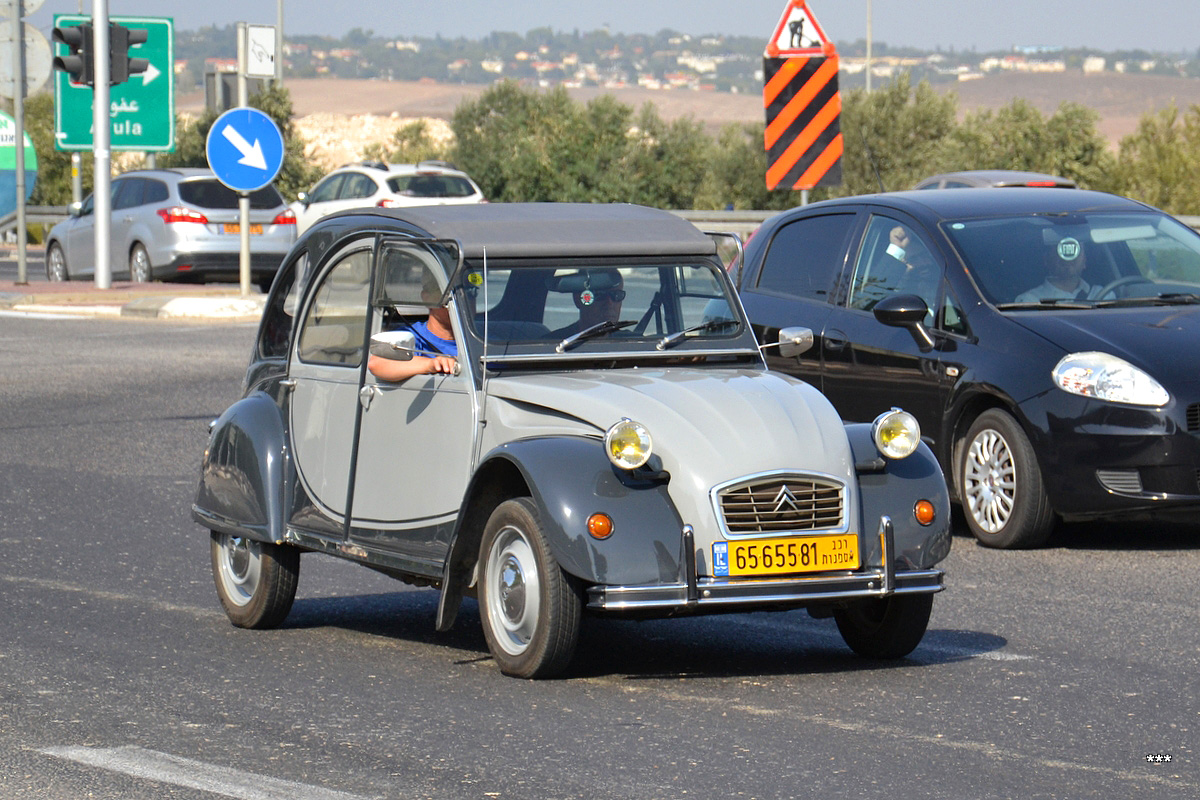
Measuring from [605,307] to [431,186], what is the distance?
84.3ft

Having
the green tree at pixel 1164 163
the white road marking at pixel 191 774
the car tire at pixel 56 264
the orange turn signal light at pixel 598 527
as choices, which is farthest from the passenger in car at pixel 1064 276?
the green tree at pixel 1164 163

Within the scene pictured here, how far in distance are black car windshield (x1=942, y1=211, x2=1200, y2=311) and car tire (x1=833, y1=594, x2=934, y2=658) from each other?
3274mm

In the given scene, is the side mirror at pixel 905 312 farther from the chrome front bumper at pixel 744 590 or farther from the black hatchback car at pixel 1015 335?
the chrome front bumper at pixel 744 590

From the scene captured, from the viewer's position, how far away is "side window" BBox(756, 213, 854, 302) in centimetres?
1066

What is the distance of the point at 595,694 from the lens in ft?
20.0

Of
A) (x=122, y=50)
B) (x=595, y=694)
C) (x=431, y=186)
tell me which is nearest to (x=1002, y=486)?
(x=595, y=694)

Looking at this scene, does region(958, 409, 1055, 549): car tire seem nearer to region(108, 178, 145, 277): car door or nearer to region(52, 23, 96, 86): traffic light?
region(52, 23, 96, 86): traffic light

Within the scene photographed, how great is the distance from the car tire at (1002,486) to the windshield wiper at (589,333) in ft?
9.56

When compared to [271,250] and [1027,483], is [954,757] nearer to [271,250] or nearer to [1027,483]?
[1027,483]

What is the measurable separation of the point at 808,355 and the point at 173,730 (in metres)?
5.59

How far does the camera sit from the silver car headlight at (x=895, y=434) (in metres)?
6.37

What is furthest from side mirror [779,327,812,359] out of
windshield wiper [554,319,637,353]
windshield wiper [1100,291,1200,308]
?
windshield wiper [1100,291,1200,308]

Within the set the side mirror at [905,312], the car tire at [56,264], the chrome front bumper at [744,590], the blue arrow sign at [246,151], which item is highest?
the blue arrow sign at [246,151]

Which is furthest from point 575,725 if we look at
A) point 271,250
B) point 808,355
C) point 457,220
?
point 271,250
